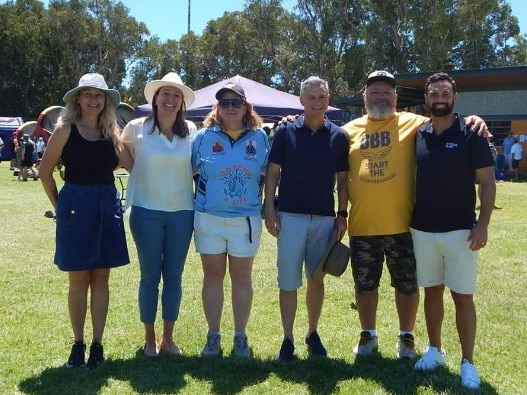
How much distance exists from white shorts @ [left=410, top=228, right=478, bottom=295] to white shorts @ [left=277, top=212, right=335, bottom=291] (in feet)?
2.07

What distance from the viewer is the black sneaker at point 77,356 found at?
4020 millimetres

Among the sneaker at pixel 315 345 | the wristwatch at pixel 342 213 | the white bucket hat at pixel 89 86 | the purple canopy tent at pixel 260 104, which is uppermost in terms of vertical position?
the purple canopy tent at pixel 260 104

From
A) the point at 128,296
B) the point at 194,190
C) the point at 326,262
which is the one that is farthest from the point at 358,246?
the point at 128,296

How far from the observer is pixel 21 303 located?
18.1ft

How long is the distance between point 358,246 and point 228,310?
1721 mm

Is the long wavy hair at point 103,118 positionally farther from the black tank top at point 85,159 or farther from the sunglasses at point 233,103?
the sunglasses at point 233,103

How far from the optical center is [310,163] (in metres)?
4.05

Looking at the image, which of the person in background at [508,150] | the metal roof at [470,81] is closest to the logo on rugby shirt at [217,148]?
the metal roof at [470,81]

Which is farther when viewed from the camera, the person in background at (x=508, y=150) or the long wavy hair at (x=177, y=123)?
the person in background at (x=508, y=150)

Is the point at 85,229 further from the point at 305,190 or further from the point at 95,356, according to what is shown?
the point at 305,190

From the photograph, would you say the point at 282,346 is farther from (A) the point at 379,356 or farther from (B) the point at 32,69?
(B) the point at 32,69

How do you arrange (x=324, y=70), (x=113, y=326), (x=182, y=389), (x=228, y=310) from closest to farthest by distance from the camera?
(x=182, y=389)
(x=113, y=326)
(x=228, y=310)
(x=324, y=70)

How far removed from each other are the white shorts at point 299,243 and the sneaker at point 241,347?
0.47 meters

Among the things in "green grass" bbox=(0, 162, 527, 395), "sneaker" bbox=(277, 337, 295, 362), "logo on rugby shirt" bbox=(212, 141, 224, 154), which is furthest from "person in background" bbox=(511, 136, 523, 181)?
"logo on rugby shirt" bbox=(212, 141, 224, 154)
